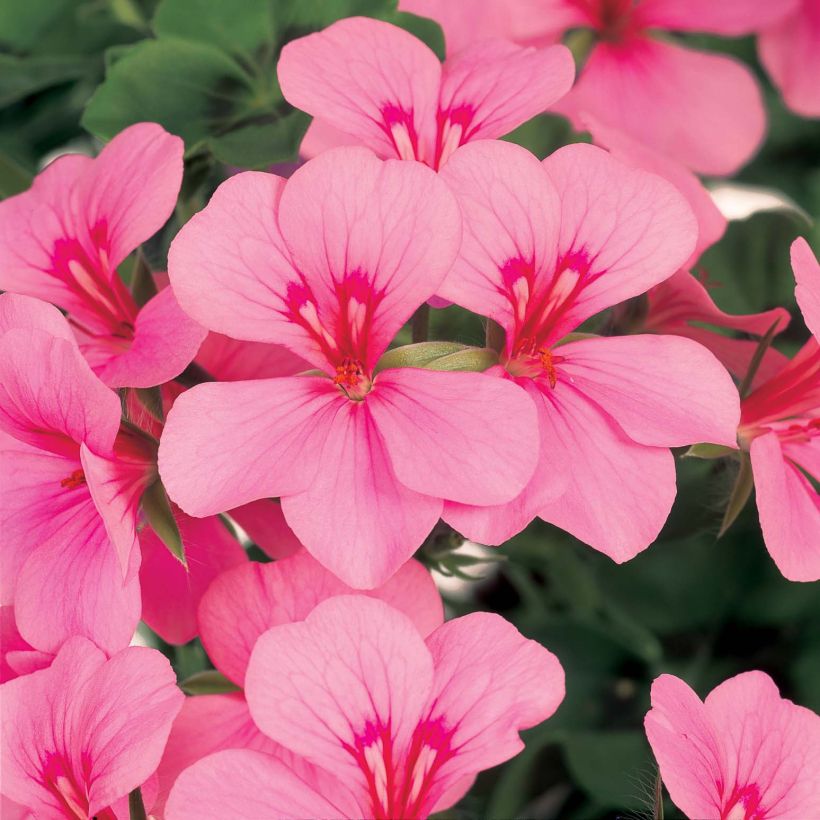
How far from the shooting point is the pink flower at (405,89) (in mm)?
430

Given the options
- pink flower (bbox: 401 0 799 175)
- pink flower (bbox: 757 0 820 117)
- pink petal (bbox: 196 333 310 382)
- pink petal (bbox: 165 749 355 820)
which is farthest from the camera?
pink flower (bbox: 757 0 820 117)

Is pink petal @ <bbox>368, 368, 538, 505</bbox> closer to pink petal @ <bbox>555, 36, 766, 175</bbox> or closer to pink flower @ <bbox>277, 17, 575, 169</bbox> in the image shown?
pink flower @ <bbox>277, 17, 575, 169</bbox>

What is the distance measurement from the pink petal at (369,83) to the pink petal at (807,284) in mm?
146

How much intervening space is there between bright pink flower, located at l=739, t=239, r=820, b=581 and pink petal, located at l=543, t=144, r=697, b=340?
43 mm

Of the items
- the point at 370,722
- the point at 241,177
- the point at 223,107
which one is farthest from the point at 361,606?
the point at 223,107

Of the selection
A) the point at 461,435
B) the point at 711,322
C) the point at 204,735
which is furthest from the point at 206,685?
the point at 711,322

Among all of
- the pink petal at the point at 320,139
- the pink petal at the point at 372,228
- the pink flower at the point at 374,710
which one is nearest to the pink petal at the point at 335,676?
the pink flower at the point at 374,710

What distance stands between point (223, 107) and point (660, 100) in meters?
0.25

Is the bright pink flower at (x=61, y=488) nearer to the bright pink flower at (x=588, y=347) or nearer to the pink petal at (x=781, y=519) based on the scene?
the bright pink flower at (x=588, y=347)

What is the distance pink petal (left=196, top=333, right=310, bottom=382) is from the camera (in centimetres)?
45

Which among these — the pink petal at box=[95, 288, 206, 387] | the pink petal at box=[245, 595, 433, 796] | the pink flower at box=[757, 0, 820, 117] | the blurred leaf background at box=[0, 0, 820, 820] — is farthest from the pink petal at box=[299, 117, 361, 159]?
the pink flower at box=[757, 0, 820, 117]

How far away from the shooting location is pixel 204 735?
0.40 m

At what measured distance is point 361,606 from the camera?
36 centimetres

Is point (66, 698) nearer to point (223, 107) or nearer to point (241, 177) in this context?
point (241, 177)
